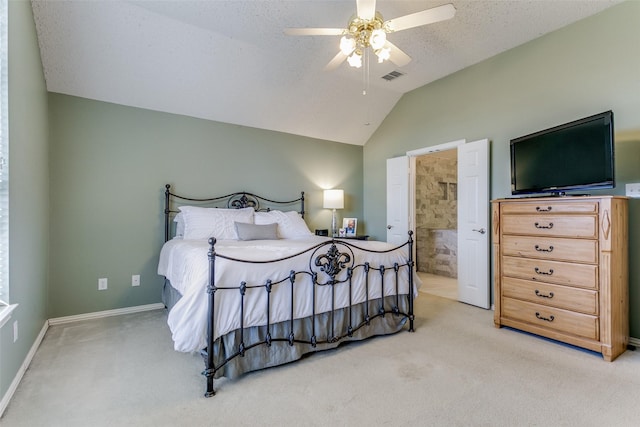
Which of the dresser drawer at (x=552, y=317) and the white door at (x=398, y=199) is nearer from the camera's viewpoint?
the dresser drawer at (x=552, y=317)

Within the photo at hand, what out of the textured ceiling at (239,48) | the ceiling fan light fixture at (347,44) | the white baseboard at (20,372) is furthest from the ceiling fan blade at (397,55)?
the white baseboard at (20,372)

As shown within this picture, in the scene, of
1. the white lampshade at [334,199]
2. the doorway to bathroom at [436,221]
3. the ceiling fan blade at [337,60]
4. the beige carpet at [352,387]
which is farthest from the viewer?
the doorway to bathroom at [436,221]

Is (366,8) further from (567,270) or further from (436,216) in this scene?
(436,216)

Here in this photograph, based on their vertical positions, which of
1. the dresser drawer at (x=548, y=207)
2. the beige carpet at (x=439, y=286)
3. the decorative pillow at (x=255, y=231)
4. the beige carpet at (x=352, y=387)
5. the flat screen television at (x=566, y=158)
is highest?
the flat screen television at (x=566, y=158)

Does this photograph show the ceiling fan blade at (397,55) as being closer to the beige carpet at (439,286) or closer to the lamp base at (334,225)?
the lamp base at (334,225)

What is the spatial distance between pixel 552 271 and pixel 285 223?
9.16ft

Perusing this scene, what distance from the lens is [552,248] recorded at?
8.69ft

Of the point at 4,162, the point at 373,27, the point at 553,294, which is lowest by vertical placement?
the point at 553,294

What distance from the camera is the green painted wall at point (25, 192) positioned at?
196cm

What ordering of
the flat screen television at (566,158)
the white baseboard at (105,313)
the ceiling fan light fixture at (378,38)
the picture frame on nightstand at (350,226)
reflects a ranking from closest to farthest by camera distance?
the ceiling fan light fixture at (378,38) < the flat screen television at (566,158) < the white baseboard at (105,313) < the picture frame on nightstand at (350,226)

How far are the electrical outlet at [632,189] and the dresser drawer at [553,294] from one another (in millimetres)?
902

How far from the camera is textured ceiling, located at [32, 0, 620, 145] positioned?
273 centimetres

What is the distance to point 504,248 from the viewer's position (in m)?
3.00

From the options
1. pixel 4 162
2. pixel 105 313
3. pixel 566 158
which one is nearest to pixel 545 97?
pixel 566 158
